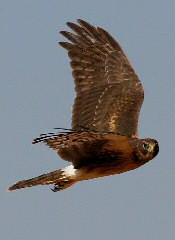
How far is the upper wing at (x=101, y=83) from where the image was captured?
12.8 meters

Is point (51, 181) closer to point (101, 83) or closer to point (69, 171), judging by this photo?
point (69, 171)

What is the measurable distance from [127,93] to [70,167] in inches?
95.1

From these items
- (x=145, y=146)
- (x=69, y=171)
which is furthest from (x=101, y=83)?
(x=145, y=146)

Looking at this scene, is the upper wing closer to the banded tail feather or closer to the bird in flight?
the bird in flight

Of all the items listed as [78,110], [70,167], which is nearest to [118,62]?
[78,110]

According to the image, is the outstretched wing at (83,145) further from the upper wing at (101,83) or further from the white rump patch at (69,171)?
the upper wing at (101,83)

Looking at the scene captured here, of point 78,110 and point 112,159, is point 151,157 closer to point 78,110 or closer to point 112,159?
point 112,159

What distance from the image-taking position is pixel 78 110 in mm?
12914

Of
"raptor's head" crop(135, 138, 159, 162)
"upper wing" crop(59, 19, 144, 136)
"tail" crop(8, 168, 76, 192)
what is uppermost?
"upper wing" crop(59, 19, 144, 136)

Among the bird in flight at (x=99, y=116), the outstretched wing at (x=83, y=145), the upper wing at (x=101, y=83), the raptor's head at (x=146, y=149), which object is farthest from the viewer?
the upper wing at (x=101, y=83)

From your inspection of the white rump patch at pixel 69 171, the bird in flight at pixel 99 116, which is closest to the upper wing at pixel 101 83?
the bird in flight at pixel 99 116

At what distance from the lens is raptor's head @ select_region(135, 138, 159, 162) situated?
1092 cm

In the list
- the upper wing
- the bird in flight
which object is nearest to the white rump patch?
the bird in flight

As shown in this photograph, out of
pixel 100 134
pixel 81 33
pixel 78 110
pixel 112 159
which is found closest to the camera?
pixel 100 134
